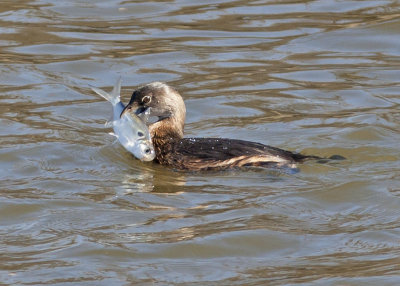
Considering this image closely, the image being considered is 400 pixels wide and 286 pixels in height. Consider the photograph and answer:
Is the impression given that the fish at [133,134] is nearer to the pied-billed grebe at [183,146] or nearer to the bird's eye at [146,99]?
the pied-billed grebe at [183,146]

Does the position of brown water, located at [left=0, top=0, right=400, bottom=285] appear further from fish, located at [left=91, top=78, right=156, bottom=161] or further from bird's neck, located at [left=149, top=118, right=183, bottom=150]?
bird's neck, located at [left=149, top=118, right=183, bottom=150]

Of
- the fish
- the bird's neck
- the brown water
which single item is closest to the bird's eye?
the bird's neck

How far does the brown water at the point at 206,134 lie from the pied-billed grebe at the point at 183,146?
0.13 metres

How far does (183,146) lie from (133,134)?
1.61 ft

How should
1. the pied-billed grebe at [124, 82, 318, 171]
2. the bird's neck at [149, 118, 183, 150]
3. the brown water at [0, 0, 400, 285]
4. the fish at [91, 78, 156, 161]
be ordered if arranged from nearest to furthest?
the brown water at [0, 0, 400, 285] → the pied-billed grebe at [124, 82, 318, 171] → the fish at [91, 78, 156, 161] → the bird's neck at [149, 118, 183, 150]

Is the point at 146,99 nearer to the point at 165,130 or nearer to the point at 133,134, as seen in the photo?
the point at 165,130

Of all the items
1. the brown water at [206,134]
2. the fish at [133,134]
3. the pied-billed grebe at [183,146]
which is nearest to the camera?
the brown water at [206,134]

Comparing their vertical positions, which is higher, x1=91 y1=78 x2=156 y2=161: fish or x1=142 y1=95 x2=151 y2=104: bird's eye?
x1=142 y1=95 x2=151 y2=104: bird's eye

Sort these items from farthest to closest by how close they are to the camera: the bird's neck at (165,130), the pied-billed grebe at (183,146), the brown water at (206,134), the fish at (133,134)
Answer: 1. the bird's neck at (165,130)
2. the fish at (133,134)
3. the pied-billed grebe at (183,146)
4. the brown water at (206,134)

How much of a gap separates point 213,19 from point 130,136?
6.01 metres

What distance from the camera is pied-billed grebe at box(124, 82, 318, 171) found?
980cm

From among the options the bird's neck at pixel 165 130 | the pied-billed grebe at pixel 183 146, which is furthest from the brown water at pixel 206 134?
the bird's neck at pixel 165 130

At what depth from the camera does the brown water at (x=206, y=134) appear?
7742 mm

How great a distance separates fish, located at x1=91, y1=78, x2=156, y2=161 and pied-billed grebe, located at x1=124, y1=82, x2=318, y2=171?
0.68 ft
